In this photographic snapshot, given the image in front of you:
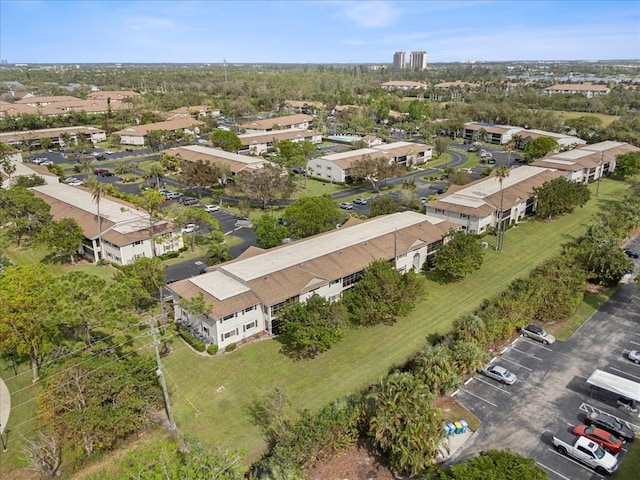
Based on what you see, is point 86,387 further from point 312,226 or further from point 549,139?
point 549,139

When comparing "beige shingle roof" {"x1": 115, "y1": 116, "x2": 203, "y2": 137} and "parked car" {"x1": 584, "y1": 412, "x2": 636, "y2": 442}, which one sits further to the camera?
→ "beige shingle roof" {"x1": 115, "y1": 116, "x2": 203, "y2": 137}

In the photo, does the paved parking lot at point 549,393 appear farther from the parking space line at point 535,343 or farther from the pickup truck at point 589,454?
the pickup truck at point 589,454

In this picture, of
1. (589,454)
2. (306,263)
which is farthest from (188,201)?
(589,454)

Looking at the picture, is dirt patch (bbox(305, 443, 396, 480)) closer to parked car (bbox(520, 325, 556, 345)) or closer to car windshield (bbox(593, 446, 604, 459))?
car windshield (bbox(593, 446, 604, 459))

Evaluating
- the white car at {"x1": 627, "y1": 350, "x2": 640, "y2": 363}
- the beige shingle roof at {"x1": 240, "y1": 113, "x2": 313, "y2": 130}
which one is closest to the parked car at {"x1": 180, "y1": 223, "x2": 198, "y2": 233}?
the white car at {"x1": 627, "y1": 350, "x2": 640, "y2": 363}

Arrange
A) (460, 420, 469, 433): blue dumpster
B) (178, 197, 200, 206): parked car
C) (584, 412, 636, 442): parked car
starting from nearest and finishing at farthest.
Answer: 1. (584, 412, 636, 442): parked car
2. (460, 420, 469, 433): blue dumpster
3. (178, 197, 200, 206): parked car

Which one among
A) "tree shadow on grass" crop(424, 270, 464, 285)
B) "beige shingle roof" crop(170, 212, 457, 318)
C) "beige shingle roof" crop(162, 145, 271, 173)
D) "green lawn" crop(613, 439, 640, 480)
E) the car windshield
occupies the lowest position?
"green lawn" crop(613, 439, 640, 480)

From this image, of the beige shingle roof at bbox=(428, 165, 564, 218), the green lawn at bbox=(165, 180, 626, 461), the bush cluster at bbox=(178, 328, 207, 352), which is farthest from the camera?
the beige shingle roof at bbox=(428, 165, 564, 218)
